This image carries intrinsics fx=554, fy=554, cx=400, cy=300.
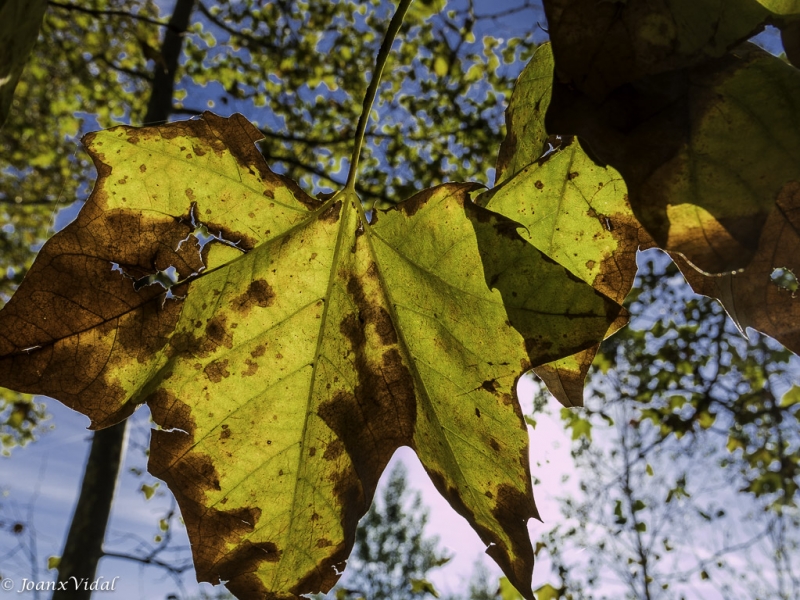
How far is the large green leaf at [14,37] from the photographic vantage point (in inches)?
26.3

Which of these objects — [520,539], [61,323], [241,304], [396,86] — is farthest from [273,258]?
[396,86]

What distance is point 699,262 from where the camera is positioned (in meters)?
0.43

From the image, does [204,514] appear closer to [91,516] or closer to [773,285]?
[773,285]

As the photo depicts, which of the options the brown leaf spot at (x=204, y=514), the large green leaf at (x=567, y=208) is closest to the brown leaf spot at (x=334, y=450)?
the brown leaf spot at (x=204, y=514)

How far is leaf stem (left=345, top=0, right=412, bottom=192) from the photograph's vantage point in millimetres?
667

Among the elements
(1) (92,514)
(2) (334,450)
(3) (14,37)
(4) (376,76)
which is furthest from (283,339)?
(1) (92,514)

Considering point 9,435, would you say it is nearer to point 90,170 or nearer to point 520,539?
point 90,170

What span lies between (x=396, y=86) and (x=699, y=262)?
5399mm

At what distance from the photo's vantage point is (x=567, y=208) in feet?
2.29

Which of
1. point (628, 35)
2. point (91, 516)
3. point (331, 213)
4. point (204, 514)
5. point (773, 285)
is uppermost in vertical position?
point (91, 516)

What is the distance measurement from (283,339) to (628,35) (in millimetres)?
552

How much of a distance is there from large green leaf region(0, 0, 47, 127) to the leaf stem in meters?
0.44

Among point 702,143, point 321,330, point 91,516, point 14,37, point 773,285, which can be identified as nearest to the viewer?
point 702,143

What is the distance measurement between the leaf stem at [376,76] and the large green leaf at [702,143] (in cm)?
28
